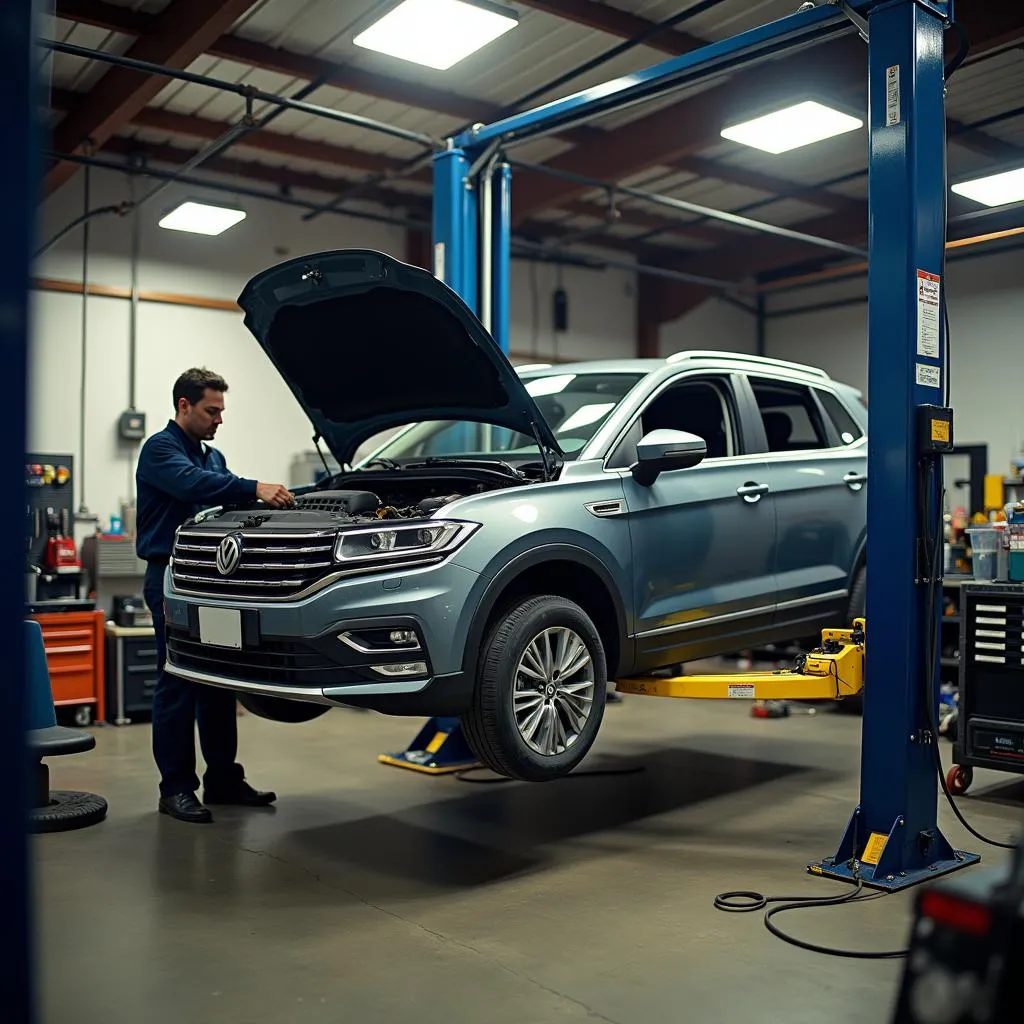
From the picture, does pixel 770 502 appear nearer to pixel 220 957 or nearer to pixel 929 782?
pixel 929 782

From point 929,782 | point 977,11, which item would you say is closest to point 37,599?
point 929,782

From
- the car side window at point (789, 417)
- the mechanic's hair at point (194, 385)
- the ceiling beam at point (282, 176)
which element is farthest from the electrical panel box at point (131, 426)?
the car side window at point (789, 417)

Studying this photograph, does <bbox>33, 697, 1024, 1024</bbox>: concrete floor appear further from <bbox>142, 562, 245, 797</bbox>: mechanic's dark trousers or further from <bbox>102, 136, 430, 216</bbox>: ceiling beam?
<bbox>102, 136, 430, 216</bbox>: ceiling beam

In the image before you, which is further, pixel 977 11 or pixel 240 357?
pixel 240 357

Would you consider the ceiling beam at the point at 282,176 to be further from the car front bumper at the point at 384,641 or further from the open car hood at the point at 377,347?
the car front bumper at the point at 384,641

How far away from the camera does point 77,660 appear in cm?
701

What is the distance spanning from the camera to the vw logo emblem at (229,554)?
3.76 m

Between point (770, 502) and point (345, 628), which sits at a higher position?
point (770, 502)

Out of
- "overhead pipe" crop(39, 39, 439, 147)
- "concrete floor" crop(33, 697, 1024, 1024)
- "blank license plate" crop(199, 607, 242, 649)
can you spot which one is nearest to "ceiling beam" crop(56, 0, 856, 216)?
"overhead pipe" crop(39, 39, 439, 147)

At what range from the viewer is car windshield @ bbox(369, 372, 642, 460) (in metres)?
4.40

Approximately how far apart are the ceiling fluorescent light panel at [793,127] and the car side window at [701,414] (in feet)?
8.93

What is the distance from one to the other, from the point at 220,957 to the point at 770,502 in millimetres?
2892

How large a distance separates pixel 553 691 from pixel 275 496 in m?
1.35

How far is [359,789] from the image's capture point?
5.11m
